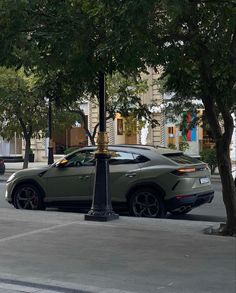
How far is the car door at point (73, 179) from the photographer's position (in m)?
12.9

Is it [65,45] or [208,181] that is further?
[208,181]

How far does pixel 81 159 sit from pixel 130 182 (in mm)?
1441

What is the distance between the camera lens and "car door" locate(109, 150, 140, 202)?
1242 centimetres

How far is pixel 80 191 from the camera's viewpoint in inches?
510

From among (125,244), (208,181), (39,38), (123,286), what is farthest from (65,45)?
(208,181)

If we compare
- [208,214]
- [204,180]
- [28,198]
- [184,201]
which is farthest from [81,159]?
[208,214]

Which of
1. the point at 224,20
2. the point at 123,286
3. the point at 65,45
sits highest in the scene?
the point at 224,20

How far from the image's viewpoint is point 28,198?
1370 centimetres

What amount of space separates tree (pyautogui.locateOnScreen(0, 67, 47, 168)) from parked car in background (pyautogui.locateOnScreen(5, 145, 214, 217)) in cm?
1138

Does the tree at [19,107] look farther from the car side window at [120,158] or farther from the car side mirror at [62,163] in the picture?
the car side window at [120,158]

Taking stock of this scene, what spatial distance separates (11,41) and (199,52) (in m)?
3.01

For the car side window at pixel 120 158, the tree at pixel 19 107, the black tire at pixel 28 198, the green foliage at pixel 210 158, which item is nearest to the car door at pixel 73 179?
the black tire at pixel 28 198

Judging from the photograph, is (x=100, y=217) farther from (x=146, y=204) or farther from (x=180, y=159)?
(x=180, y=159)

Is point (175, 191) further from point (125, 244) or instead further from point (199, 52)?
point (199, 52)
